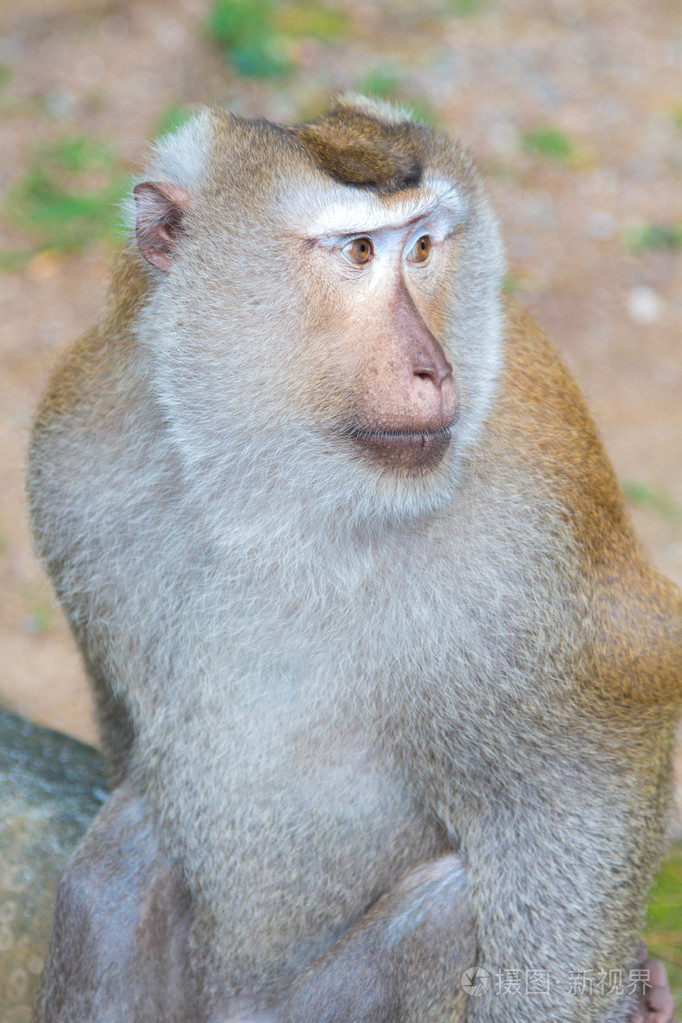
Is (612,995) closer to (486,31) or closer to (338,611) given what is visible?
(338,611)

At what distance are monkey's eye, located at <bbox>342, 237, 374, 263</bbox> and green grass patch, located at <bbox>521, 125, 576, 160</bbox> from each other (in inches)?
262

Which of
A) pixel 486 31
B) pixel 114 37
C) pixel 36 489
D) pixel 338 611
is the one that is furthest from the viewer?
pixel 486 31

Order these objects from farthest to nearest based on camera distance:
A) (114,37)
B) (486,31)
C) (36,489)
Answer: (486,31) → (114,37) → (36,489)

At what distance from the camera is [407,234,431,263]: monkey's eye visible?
2.57 meters

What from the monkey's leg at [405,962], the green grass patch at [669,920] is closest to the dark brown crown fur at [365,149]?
the monkey's leg at [405,962]

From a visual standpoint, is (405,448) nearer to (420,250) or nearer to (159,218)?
(420,250)

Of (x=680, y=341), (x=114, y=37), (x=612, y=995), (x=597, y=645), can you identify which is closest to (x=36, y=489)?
(x=597, y=645)

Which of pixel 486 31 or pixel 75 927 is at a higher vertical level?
pixel 486 31

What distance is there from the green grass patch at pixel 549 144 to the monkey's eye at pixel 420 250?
21.3ft

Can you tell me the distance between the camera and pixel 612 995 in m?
2.86

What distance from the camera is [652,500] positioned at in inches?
246

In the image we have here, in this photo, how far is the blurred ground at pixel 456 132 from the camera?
21.9 ft

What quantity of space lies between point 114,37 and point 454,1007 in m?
7.73

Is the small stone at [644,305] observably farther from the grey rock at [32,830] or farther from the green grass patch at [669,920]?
the grey rock at [32,830]
